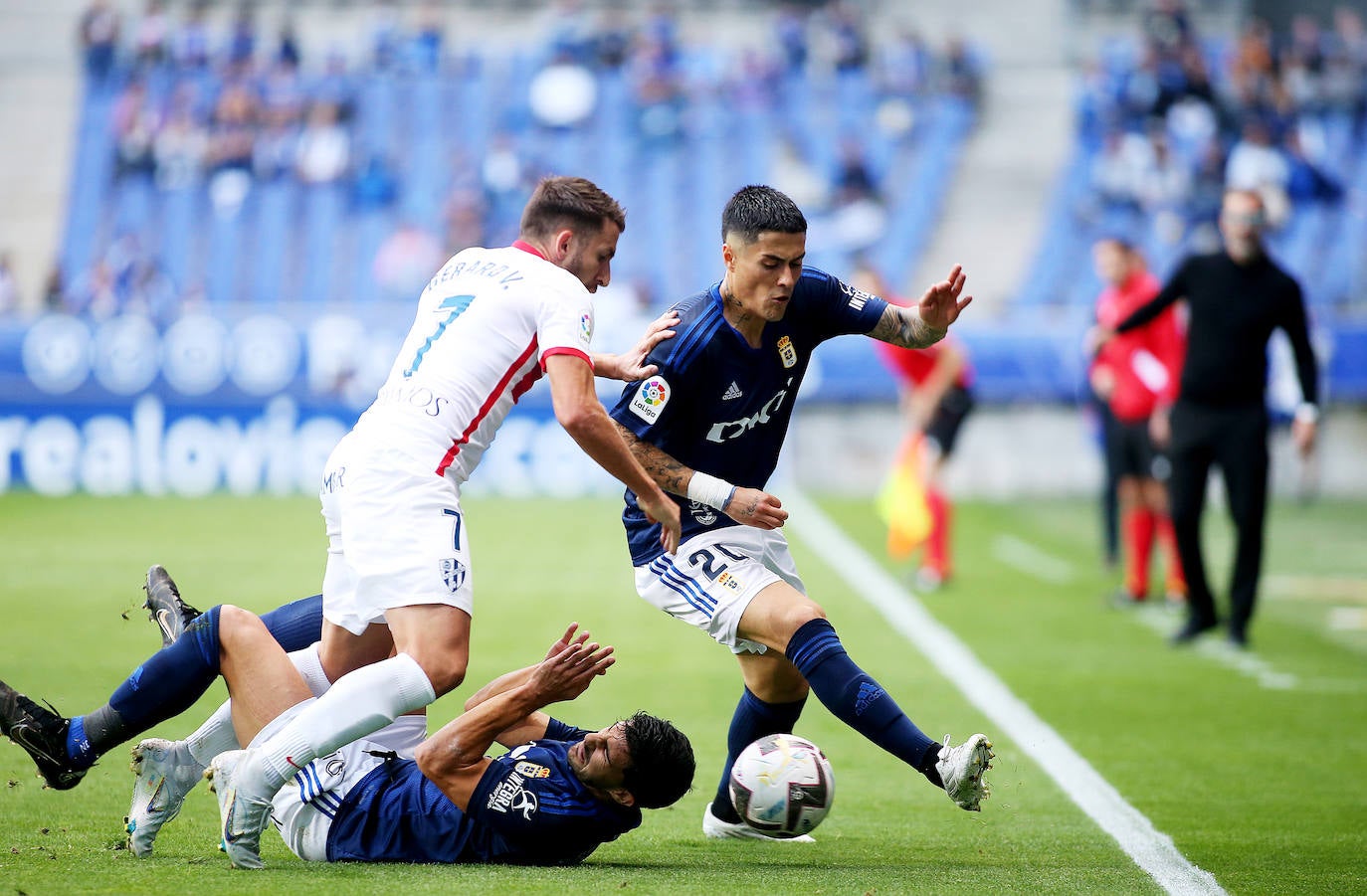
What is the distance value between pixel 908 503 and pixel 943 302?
659cm

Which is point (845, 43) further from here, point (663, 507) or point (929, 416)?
point (663, 507)

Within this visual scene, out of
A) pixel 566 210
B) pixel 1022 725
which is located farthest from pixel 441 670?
pixel 1022 725

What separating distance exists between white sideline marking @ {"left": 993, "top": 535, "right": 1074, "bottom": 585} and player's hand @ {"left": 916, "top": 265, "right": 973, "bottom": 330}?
7.08 m

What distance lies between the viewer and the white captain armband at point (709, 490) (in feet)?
15.6

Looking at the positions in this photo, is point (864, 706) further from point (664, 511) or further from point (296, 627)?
point (296, 627)

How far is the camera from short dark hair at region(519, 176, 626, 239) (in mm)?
4789

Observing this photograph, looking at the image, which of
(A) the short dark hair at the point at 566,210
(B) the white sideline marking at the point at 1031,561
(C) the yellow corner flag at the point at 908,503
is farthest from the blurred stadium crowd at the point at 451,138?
(A) the short dark hair at the point at 566,210

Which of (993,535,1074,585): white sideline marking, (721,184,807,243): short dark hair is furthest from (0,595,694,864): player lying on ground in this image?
(993,535,1074,585): white sideline marking

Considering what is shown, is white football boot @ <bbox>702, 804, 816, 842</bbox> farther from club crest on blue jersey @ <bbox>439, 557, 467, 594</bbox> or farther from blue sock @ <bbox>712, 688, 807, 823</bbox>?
club crest on blue jersey @ <bbox>439, 557, 467, 594</bbox>

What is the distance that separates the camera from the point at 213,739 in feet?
15.4

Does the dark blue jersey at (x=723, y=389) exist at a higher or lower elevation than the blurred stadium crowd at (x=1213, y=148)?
lower

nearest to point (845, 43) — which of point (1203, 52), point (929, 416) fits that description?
point (1203, 52)

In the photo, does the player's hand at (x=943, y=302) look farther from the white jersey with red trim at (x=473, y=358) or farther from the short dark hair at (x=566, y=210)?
the white jersey with red trim at (x=473, y=358)

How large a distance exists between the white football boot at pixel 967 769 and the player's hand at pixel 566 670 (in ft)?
3.28
